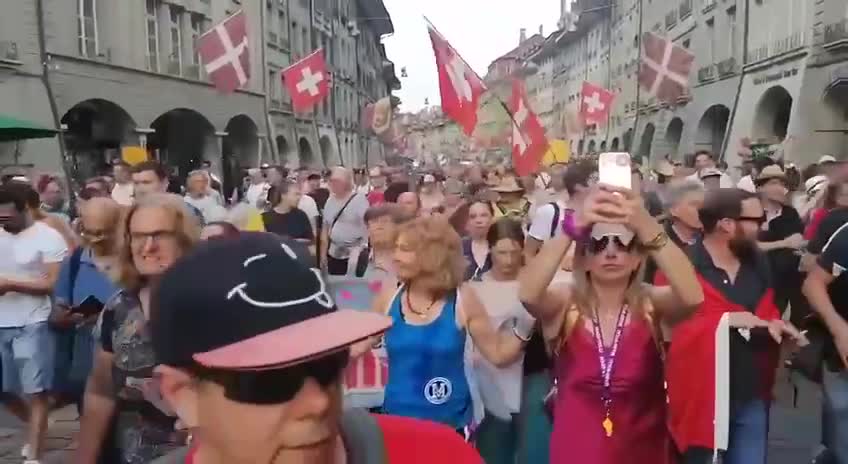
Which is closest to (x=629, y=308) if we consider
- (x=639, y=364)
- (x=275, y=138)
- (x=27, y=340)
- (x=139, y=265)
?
(x=639, y=364)

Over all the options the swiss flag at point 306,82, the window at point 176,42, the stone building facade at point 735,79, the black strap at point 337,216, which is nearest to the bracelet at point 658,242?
the black strap at point 337,216

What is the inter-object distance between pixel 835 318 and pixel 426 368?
1.94 metres

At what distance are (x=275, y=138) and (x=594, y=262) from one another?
3521 cm

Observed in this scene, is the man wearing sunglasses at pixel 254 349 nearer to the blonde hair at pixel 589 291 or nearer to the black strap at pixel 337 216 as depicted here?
the blonde hair at pixel 589 291

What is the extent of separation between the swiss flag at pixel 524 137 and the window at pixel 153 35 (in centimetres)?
1448

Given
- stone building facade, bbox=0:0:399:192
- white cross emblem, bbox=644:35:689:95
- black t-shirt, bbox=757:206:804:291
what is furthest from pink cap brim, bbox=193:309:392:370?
white cross emblem, bbox=644:35:689:95

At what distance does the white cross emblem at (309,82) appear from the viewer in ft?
75.6

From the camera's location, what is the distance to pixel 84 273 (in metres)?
5.11

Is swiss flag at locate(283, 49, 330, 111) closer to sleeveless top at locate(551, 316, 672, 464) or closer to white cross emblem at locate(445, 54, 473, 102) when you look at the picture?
white cross emblem at locate(445, 54, 473, 102)

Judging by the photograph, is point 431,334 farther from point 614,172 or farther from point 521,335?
point 614,172

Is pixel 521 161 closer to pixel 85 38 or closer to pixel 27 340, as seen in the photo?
pixel 27 340

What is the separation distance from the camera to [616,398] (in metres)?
3.63

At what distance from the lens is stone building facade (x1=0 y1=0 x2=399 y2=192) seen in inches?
803

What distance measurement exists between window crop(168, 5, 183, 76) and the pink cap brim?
92.3 ft
